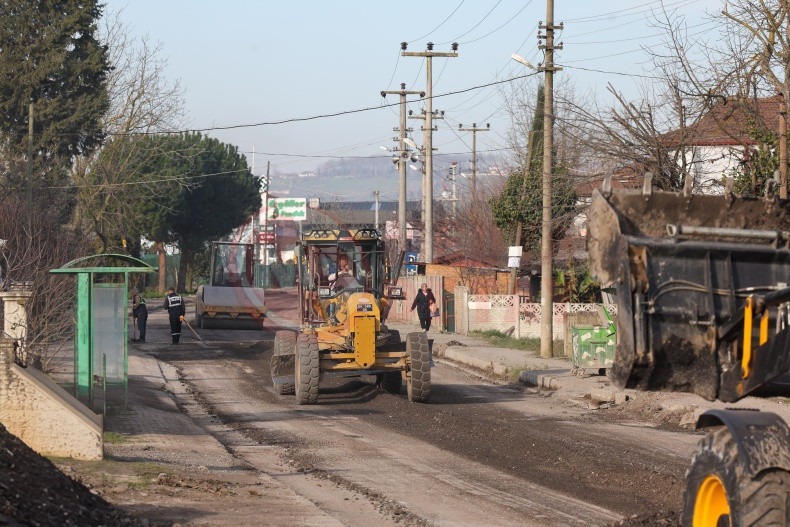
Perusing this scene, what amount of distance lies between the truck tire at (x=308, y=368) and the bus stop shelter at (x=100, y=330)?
282 cm

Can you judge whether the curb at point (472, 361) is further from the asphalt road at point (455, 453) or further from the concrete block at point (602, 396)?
the concrete block at point (602, 396)

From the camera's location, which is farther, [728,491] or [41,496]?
[41,496]

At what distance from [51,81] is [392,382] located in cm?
2924

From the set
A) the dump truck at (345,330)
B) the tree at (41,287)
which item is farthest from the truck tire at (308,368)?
the tree at (41,287)

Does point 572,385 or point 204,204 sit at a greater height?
point 204,204

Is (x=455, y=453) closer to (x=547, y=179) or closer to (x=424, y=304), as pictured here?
(x=547, y=179)

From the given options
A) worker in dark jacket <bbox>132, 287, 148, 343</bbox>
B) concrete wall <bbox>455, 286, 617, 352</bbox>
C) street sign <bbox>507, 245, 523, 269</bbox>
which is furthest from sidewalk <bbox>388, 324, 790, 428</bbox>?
worker in dark jacket <bbox>132, 287, 148, 343</bbox>

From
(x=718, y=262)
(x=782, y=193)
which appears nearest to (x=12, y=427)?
(x=718, y=262)

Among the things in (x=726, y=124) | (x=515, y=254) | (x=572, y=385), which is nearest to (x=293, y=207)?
(x=515, y=254)

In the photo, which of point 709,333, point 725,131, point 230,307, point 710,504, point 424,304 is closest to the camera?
point 709,333

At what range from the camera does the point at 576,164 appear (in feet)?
89.6

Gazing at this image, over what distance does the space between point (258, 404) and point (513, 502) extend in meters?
9.20

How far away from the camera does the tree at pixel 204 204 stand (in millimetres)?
67062

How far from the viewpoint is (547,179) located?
1005 inches
